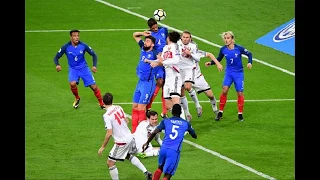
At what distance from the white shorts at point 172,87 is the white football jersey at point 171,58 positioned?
117 millimetres

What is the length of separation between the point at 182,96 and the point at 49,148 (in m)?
3.66

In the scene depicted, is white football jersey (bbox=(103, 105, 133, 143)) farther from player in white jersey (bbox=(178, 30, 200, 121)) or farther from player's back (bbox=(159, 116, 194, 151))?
player in white jersey (bbox=(178, 30, 200, 121))

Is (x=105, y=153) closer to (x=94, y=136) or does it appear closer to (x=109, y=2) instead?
(x=94, y=136)

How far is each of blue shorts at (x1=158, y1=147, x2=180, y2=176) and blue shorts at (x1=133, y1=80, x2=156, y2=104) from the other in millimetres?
3711

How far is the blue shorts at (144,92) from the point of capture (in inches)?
825

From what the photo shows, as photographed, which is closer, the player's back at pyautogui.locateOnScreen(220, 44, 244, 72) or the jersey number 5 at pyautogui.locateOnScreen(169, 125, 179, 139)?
the jersey number 5 at pyautogui.locateOnScreen(169, 125, 179, 139)

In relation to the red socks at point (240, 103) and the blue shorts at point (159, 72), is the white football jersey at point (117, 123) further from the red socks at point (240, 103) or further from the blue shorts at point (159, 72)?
the red socks at point (240, 103)

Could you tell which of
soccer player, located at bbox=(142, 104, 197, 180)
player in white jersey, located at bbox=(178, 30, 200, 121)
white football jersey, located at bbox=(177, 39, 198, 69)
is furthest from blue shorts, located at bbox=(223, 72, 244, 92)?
soccer player, located at bbox=(142, 104, 197, 180)

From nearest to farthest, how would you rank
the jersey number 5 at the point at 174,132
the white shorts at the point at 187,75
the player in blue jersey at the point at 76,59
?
1. the jersey number 5 at the point at 174,132
2. the white shorts at the point at 187,75
3. the player in blue jersey at the point at 76,59

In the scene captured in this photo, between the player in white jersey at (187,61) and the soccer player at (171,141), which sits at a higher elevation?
the player in white jersey at (187,61)

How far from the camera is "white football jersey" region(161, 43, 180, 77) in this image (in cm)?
2080

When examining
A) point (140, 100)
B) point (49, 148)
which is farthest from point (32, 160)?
point (140, 100)

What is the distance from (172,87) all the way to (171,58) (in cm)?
74

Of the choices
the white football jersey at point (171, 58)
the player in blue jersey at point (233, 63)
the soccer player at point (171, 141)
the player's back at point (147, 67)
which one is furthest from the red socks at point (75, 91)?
the soccer player at point (171, 141)
